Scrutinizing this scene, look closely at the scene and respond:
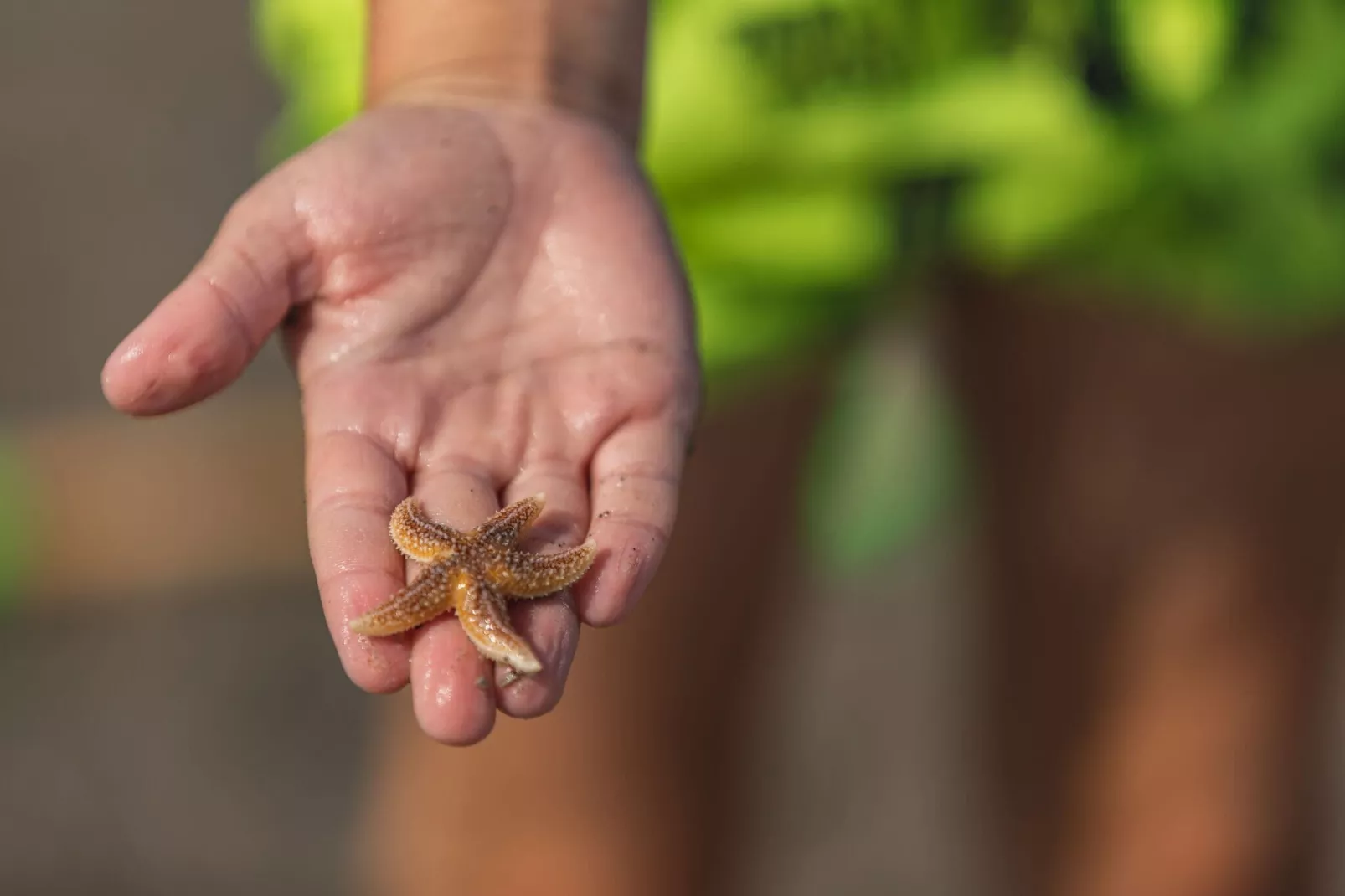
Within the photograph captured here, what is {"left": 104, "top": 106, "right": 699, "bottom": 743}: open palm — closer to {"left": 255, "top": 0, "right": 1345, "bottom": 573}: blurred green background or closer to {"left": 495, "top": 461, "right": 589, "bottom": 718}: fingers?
{"left": 495, "top": 461, "right": 589, "bottom": 718}: fingers

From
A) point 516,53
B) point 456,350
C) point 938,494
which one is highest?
point 516,53

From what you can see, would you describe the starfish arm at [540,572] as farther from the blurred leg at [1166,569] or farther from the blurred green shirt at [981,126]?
the blurred leg at [1166,569]

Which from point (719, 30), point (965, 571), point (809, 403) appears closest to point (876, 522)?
point (965, 571)

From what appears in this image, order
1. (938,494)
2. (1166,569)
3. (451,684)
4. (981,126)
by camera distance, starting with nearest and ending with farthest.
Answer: (451,684), (981,126), (1166,569), (938,494)

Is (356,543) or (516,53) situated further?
(516,53)

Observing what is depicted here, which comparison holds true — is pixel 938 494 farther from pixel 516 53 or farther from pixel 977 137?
pixel 516 53

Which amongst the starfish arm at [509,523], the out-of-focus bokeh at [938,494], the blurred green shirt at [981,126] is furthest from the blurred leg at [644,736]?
the starfish arm at [509,523]

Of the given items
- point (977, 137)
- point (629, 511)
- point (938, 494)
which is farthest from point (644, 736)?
point (938, 494)

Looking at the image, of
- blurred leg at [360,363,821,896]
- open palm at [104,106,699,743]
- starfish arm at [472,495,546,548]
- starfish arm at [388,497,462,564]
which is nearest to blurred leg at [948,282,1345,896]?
blurred leg at [360,363,821,896]

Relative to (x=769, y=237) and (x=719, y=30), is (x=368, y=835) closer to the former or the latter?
(x=769, y=237)
